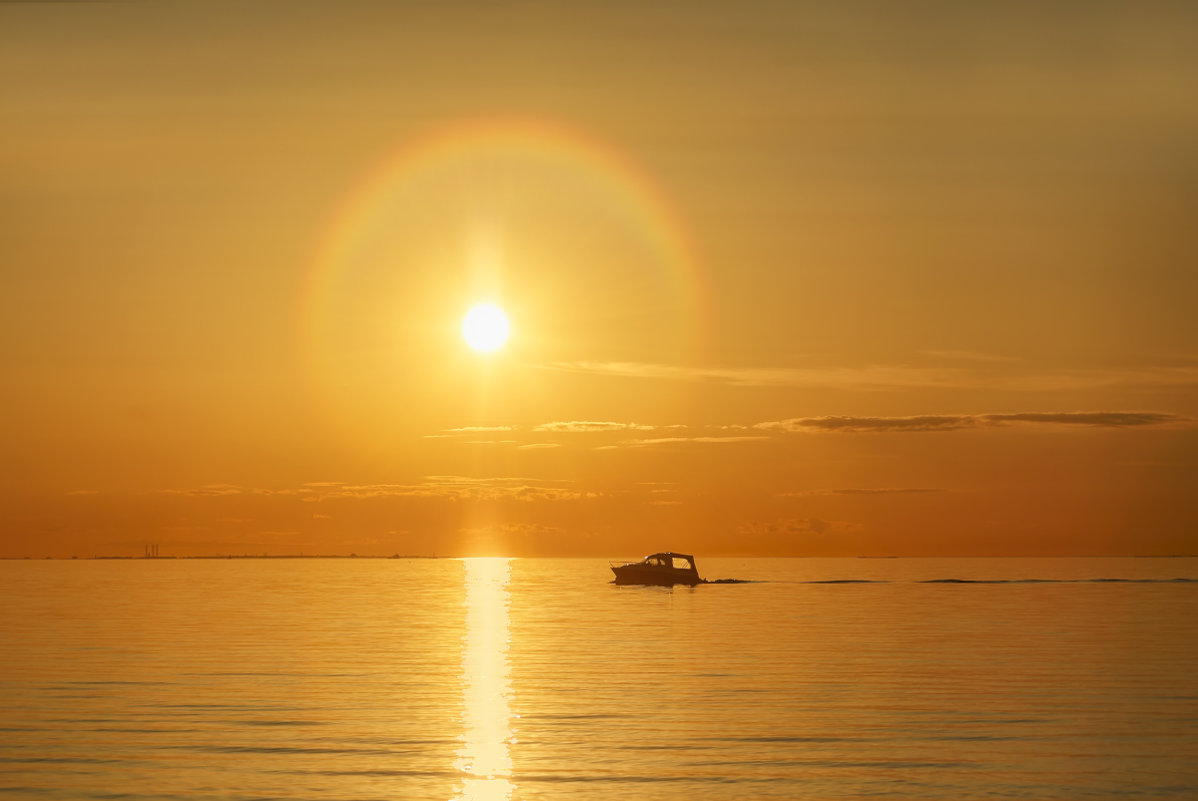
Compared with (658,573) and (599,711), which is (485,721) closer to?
(599,711)

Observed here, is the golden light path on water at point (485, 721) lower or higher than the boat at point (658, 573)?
lower

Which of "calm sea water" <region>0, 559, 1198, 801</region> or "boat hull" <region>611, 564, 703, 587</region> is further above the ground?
"boat hull" <region>611, 564, 703, 587</region>

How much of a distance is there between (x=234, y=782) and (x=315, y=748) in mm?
5675

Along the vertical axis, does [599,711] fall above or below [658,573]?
below

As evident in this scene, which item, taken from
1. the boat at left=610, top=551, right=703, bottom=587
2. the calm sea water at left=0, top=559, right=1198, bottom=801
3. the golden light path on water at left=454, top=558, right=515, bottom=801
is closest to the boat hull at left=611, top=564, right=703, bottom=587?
the boat at left=610, top=551, right=703, bottom=587

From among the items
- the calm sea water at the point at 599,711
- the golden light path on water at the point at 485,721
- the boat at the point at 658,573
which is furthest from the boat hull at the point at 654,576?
the golden light path on water at the point at 485,721

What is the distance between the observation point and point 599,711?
51.8 m

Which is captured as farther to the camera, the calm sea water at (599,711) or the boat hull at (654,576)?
the boat hull at (654,576)

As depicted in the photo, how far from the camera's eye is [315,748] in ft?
143

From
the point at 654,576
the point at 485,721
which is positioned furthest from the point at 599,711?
the point at 654,576

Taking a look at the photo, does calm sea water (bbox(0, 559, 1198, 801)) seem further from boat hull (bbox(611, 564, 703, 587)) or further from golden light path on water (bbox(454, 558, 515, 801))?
boat hull (bbox(611, 564, 703, 587))

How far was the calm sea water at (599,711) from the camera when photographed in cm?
3834

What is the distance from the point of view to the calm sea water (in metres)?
38.3

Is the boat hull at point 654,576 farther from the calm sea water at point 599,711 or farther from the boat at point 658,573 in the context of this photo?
the calm sea water at point 599,711
